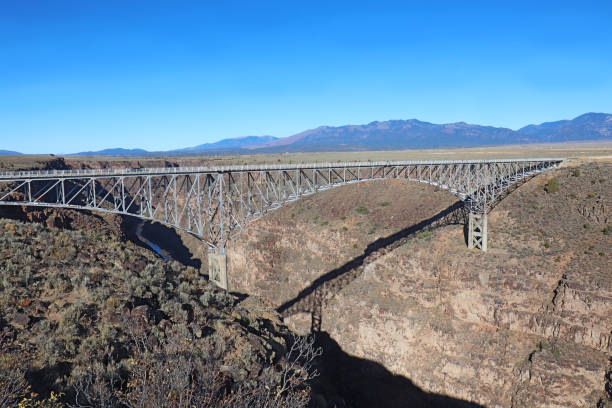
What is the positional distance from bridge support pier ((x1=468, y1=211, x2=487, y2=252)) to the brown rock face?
0.90 m

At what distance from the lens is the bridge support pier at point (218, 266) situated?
38.0m

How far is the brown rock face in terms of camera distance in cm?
2803

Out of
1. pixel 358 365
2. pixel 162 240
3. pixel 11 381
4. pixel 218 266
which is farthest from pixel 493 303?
pixel 162 240

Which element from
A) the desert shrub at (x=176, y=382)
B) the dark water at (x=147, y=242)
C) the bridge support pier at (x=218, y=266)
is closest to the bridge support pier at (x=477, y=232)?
the bridge support pier at (x=218, y=266)

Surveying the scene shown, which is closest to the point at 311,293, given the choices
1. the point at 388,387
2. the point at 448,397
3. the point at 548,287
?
the point at 388,387

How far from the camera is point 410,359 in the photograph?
34.1m

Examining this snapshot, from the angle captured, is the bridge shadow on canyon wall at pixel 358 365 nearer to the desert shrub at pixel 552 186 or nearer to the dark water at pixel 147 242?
the desert shrub at pixel 552 186

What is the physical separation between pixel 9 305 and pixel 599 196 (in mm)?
44509

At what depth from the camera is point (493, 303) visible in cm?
3219

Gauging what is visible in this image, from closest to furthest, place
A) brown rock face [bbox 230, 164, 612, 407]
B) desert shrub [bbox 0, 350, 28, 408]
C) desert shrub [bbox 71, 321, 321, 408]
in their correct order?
desert shrub [bbox 0, 350, 28, 408], desert shrub [bbox 71, 321, 321, 408], brown rock face [bbox 230, 164, 612, 407]

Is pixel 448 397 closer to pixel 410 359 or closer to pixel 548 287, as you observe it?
pixel 410 359

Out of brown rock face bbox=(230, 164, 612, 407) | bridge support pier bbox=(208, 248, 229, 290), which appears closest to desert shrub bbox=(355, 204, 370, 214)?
brown rock face bbox=(230, 164, 612, 407)

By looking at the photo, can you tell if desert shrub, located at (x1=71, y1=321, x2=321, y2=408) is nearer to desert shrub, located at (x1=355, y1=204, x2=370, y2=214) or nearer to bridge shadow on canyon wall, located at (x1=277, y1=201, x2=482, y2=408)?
bridge shadow on canyon wall, located at (x1=277, y1=201, x2=482, y2=408)

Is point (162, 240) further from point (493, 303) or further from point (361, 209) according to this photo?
point (493, 303)
